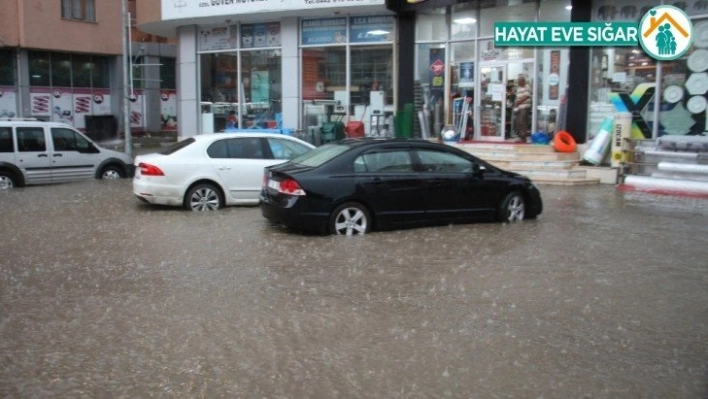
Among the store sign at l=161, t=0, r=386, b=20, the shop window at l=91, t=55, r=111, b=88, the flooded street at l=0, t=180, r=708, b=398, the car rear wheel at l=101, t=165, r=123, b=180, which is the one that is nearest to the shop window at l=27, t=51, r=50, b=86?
the shop window at l=91, t=55, r=111, b=88

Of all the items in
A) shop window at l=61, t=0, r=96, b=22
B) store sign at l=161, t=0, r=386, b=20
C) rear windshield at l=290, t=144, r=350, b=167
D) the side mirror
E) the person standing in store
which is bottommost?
the side mirror

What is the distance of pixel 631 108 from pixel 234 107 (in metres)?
13.8

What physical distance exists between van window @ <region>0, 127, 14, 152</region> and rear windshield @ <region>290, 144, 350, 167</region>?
28.7ft

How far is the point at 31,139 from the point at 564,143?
1313 cm

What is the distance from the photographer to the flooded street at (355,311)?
4914 mm

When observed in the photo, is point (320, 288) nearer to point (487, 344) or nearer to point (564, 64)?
point (487, 344)

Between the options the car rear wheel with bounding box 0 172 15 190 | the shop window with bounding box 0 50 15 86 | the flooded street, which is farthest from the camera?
the shop window with bounding box 0 50 15 86

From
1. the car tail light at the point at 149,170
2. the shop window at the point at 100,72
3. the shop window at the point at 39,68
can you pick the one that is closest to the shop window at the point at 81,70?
the shop window at the point at 100,72

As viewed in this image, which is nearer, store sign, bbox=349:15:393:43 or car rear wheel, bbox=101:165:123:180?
car rear wheel, bbox=101:165:123:180

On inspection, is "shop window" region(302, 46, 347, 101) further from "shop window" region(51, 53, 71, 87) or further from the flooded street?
"shop window" region(51, 53, 71, 87)

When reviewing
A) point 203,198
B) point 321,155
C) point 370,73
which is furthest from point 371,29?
point 321,155

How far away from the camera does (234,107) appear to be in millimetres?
25516

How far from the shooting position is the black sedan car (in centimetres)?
995

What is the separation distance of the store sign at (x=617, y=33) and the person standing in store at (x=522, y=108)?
1.16 m
